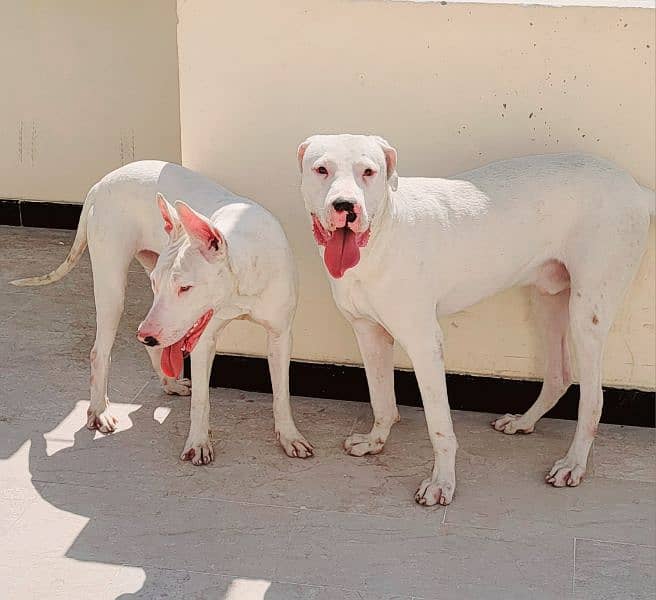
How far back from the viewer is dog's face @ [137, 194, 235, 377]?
4039 mm

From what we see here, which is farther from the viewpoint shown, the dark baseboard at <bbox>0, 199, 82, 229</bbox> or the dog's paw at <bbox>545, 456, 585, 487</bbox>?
the dark baseboard at <bbox>0, 199, 82, 229</bbox>

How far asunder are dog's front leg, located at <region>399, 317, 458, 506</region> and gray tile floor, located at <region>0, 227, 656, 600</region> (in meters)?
0.08

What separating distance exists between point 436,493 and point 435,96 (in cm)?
152

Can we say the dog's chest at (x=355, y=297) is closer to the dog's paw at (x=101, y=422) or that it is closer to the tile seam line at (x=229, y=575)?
the tile seam line at (x=229, y=575)

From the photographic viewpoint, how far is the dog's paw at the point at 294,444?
4719mm

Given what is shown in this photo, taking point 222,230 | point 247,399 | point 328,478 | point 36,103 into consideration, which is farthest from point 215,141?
point 36,103

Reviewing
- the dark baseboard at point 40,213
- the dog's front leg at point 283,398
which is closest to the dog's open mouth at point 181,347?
the dog's front leg at point 283,398

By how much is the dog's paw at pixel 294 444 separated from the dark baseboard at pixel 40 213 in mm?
2881

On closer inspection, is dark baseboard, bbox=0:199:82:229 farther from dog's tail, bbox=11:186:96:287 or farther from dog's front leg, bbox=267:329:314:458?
dog's front leg, bbox=267:329:314:458

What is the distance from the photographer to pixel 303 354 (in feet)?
17.0

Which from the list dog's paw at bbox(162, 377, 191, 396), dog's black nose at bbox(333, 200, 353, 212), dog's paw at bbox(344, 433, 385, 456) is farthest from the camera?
dog's paw at bbox(162, 377, 191, 396)

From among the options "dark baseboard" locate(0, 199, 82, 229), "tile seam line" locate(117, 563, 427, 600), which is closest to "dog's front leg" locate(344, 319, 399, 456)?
"tile seam line" locate(117, 563, 427, 600)

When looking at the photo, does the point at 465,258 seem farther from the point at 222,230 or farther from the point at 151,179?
the point at 151,179

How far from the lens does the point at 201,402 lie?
462cm
